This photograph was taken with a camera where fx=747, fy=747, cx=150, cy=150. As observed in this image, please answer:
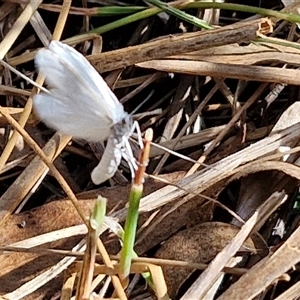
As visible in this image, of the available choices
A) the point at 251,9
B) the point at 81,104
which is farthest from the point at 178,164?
the point at 81,104

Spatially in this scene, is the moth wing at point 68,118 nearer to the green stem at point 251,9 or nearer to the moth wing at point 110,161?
the moth wing at point 110,161

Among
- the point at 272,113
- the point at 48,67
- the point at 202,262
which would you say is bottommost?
the point at 202,262

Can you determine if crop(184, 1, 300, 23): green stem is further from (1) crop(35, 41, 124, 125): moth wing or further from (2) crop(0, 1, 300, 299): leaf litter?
(1) crop(35, 41, 124, 125): moth wing

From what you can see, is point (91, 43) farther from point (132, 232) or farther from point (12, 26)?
point (132, 232)

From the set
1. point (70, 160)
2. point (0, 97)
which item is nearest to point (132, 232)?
point (70, 160)

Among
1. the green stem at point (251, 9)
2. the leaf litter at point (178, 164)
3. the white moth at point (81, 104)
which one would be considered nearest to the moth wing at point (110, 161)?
the white moth at point (81, 104)

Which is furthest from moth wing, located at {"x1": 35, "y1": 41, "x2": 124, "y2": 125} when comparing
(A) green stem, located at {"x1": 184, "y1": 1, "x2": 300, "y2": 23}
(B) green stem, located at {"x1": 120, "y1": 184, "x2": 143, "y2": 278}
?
(A) green stem, located at {"x1": 184, "y1": 1, "x2": 300, "y2": 23}

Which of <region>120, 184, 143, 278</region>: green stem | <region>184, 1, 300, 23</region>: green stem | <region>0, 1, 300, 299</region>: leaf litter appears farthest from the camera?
<region>184, 1, 300, 23</region>: green stem
